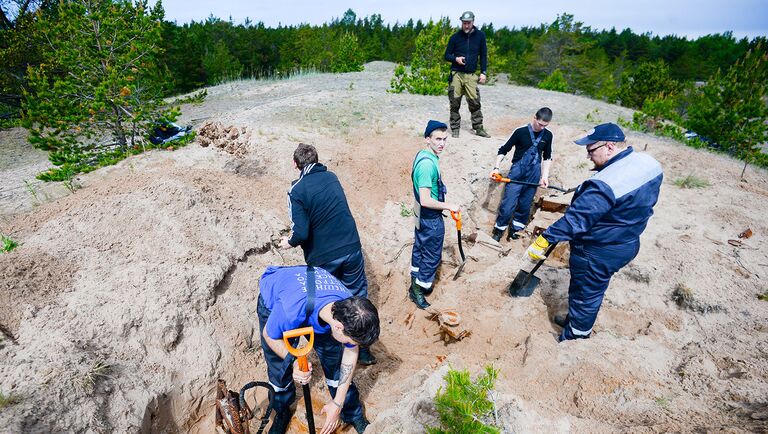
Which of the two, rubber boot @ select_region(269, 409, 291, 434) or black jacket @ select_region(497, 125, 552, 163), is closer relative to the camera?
rubber boot @ select_region(269, 409, 291, 434)

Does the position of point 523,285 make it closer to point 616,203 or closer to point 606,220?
point 606,220

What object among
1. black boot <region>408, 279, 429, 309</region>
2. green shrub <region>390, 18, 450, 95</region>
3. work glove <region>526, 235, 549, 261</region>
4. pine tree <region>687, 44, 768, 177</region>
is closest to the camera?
work glove <region>526, 235, 549, 261</region>

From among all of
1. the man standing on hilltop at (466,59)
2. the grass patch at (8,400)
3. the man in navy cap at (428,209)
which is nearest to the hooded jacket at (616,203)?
the man in navy cap at (428,209)

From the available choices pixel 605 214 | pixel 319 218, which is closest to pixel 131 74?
pixel 319 218

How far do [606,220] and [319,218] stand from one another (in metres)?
2.43

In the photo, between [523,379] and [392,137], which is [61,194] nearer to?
[392,137]

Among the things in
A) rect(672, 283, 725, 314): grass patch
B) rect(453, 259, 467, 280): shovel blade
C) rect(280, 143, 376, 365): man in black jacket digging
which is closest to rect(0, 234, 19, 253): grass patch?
rect(280, 143, 376, 365): man in black jacket digging

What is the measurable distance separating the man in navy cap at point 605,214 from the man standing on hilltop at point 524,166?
2.07 meters

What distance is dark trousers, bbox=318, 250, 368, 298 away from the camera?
3379 millimetres

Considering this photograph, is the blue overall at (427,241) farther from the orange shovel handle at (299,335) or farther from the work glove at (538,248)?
the orange shovel handle at (299,335)

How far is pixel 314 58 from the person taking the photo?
1214 inches

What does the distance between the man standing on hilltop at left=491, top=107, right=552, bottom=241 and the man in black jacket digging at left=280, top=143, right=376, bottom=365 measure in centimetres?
266

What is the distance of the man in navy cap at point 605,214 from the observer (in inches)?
116

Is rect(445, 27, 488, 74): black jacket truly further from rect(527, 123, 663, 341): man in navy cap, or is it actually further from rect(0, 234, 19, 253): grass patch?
rect(0, 234, 19, 253): grass patch
